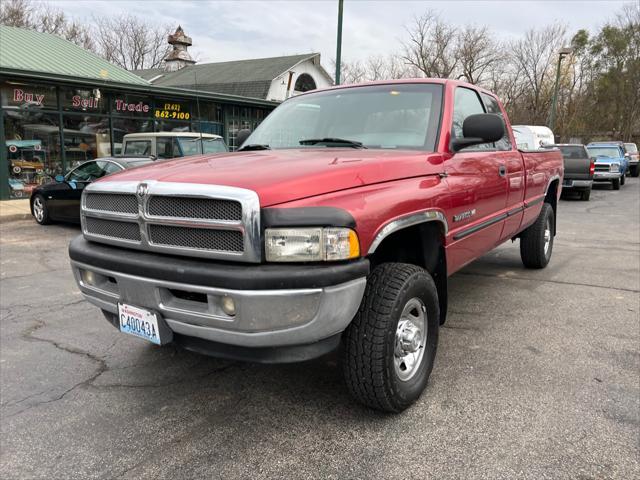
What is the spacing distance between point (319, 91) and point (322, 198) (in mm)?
2147

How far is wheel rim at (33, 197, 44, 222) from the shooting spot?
33.3 ft

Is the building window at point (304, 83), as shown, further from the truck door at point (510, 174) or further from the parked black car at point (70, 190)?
the truck door at point (510, 174)

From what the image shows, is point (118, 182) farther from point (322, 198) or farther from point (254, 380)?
point (254, 380)

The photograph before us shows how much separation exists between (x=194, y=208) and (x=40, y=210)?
370 inches

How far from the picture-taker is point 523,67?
38.7 meters

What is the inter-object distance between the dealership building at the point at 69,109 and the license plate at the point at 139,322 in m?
9.01

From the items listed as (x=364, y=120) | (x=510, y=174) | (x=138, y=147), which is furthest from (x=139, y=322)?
(x=138, y=147)

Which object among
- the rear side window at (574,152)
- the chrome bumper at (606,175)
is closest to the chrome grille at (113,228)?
the rear side window at (574,152)

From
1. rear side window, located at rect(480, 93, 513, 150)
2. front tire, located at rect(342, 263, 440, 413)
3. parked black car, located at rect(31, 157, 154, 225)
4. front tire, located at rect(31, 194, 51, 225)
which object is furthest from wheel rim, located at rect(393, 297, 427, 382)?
front tire, located at rect(31, 194, 51, 225)

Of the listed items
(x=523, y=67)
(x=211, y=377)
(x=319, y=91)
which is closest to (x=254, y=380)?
(x=211, y=377)

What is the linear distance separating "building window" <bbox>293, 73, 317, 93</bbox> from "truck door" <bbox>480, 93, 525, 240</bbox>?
2340cm

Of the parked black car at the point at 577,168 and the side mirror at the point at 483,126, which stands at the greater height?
the side mirror at the point at 483,126

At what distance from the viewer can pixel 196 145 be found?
1115 centimetres

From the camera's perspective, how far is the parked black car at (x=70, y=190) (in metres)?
9.06
